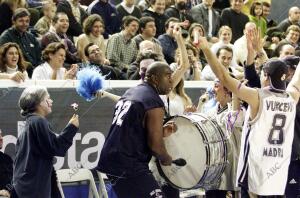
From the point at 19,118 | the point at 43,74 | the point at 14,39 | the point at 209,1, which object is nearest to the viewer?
the point at 19,118

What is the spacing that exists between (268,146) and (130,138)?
1.39 meters

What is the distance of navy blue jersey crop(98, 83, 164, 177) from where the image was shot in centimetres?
888

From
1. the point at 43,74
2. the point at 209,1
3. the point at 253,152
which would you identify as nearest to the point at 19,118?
the point at 43,74

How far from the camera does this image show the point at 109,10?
16.5 meters

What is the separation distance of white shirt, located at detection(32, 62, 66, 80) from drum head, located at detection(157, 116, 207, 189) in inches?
120

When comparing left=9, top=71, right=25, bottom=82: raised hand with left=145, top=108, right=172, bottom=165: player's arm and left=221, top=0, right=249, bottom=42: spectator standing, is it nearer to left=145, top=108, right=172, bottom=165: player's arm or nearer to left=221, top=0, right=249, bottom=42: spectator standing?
left=145, top=108, right=172, bottom=165: player's arm

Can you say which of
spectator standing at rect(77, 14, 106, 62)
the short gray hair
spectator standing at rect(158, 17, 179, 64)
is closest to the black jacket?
the short gray hair

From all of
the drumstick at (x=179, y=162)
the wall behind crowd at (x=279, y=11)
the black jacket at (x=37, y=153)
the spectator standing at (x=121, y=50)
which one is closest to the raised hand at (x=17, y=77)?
the black jacket at (x=37, y=153)

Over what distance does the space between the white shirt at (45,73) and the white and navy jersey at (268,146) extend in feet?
12.7

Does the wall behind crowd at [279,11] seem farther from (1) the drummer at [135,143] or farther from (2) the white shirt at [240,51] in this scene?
(1) the drummer at [135,143]

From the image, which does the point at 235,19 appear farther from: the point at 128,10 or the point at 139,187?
the point at 139,187

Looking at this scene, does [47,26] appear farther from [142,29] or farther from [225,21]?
[225,21]

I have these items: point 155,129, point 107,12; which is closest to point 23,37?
point 107,12

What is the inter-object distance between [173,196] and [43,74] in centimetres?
322
